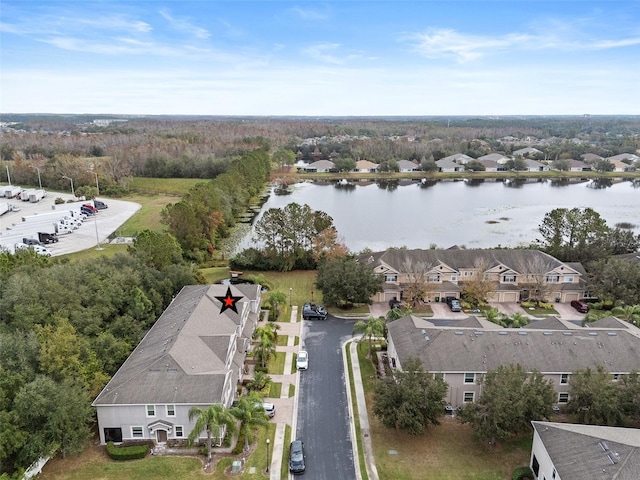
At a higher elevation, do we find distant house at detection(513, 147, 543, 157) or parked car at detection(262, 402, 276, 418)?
distant house at detection(513, 147, 543, 157)

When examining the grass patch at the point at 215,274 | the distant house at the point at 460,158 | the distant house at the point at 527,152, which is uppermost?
the distant house at the point at 527,152

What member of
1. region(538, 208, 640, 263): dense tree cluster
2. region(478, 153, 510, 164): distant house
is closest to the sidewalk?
region(538, 208, 640, 263): dense tree cluster

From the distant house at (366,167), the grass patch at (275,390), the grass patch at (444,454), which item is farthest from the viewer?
the distant house at (366,167)

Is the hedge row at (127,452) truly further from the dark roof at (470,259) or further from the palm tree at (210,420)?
the dark roof at (470,259)

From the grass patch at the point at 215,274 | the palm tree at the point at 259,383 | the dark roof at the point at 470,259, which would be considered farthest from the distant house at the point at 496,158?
the palm tree at the point at 259,383

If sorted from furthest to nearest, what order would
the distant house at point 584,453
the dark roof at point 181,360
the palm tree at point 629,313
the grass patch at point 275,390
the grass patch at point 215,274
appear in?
1. the grass patch at point 215,274
2. the palm tree at point 629,313
3. the grass patch at point 275,390
4. the dark roof at point 181,360
5. the distant house at point 584,453

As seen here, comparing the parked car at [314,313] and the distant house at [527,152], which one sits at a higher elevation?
the distant house at [527,152]

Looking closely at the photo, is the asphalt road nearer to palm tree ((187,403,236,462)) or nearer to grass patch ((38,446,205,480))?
palm tree ((187,403,236,462))
